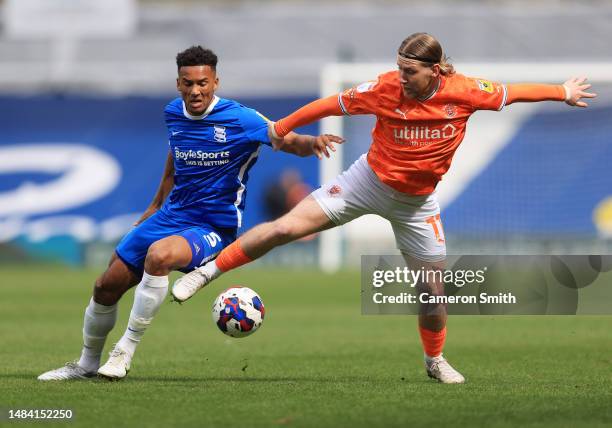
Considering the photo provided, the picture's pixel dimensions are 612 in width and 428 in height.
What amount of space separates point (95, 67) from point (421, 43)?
1159 inches

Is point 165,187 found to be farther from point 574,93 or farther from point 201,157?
point 574,93

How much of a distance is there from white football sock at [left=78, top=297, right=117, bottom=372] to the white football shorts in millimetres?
1798

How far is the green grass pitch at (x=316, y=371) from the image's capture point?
6934 mm

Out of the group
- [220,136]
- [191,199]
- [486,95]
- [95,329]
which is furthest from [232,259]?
[486,95]

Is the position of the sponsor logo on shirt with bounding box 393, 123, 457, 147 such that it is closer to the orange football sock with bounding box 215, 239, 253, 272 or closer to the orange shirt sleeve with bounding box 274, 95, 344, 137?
the orange shirt sleeve with bounding box 274, 95, 344, 137

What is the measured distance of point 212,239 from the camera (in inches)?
344

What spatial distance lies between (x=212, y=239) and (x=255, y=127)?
36.4 inches

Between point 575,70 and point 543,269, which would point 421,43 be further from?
point 575,70

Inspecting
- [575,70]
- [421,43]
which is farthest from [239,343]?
[575,70]

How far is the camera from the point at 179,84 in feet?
28.6

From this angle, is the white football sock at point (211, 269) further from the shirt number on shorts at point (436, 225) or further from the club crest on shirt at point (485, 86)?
the club crest on shirt at point (485, 86)

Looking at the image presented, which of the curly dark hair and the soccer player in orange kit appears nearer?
the soccer player in orange kit

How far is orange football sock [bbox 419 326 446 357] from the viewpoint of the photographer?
8805 mm

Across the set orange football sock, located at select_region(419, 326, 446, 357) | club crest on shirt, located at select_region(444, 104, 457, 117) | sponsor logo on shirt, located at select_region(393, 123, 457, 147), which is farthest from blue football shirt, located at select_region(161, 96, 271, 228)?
orange football sock, located at select_region(419, 326, 446, 357)
